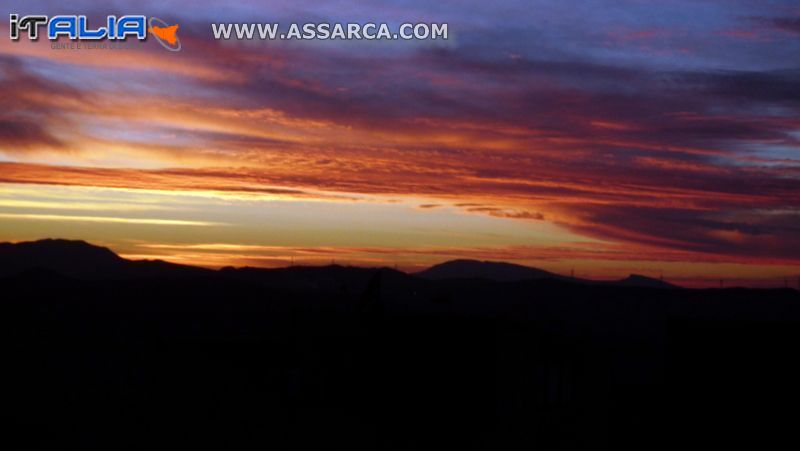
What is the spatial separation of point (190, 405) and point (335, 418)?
18.9ft

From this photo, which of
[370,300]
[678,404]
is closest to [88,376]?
[370,300]

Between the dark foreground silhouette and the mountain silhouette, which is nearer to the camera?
the dark foreground silhouette

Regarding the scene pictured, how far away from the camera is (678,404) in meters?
21.2

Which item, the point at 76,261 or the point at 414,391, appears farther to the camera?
the point at 76,261

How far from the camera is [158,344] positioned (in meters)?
35.4

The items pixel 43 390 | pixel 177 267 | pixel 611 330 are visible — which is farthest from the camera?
pixel 177 267

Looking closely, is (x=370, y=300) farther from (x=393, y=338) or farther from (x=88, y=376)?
(x=88, y=376)

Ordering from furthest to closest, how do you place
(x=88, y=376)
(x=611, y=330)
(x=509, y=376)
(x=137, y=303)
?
(x=611, y=330) → (x=137, y=303) → (x=88, y=376) → (x=509, y=376)

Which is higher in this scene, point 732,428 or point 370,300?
point 370,300

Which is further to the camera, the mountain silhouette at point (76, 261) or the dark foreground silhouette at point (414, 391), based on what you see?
the mountain silhouette at point (76, 261)

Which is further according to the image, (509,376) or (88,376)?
(88,376)

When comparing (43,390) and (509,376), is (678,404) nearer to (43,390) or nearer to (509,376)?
(509,376)

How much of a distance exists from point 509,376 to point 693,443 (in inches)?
196

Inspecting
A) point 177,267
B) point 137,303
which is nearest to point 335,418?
point 137,303
